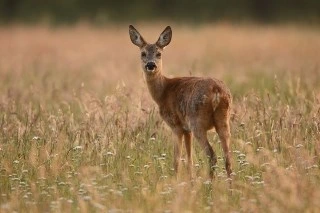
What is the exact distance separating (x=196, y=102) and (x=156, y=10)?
Result: 25646mm

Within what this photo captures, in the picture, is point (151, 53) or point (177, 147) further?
point (151, 53)

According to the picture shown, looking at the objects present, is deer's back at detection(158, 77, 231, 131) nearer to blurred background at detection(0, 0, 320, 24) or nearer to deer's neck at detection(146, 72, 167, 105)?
deer's neck at detection(146, 72, 167, 105)

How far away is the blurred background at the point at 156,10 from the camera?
3008cm

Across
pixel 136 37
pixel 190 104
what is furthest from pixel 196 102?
pixel 136 37

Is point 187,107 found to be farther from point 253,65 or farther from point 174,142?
point 253,65

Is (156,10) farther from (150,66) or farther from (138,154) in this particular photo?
(138,154)

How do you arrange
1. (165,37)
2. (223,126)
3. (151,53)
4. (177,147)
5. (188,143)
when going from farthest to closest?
Result: (165,37) < (151,53) < (188,143) < (177,147) < (223,126)

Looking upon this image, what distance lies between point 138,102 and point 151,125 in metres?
0.49

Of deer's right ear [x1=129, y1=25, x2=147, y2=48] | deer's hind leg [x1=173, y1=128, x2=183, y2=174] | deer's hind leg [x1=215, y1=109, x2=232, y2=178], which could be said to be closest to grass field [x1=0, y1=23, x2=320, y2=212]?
deer's hind leg [x1=173, y1=128, x2=183, y2=174]

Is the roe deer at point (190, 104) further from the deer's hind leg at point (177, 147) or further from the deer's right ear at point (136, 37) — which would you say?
the deer's right ear at point (136, 37)

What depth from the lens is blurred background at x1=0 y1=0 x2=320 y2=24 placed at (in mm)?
30078

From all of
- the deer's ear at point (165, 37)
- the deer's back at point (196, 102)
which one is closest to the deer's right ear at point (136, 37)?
the deer's ear at point (165, 37)

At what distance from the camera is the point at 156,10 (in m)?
33.2

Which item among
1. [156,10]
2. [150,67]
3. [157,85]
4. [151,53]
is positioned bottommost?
[157,85]
